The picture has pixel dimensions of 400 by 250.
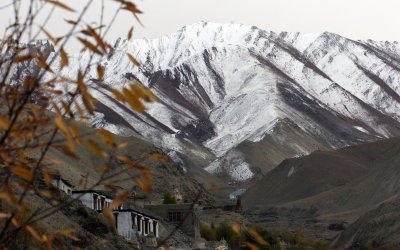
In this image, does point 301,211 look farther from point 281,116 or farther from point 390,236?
point 281,116

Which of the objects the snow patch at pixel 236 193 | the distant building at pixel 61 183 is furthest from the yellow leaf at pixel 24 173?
the snow patch at pixel 236 193

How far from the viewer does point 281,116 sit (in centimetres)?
19562

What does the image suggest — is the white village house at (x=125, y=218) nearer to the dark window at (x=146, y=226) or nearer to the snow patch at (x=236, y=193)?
the dark window at (x=146, y=226)

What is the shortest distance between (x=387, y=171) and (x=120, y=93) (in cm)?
9963

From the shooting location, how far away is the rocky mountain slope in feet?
304

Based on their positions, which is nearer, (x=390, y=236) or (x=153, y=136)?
(x=390, y=236)

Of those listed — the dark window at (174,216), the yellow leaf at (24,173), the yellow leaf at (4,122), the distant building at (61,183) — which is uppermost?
the dark window at (174,216)

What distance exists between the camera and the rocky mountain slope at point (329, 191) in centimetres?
9269

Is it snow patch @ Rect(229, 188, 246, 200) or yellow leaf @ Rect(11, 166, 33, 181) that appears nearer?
yellow leaf @ Rect(11, 166, 33, 181)

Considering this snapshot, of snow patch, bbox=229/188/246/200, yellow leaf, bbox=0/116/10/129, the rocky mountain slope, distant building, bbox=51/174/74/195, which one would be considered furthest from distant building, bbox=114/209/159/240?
snow patch, bbox=229/188/246/200

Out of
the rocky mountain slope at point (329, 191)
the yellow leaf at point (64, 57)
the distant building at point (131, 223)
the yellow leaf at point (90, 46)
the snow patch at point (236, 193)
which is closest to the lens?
the yellow leaf at point (90, 46)

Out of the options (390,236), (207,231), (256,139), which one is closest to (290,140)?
(256,139)

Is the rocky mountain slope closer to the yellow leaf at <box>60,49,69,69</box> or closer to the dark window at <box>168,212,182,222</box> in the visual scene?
the dark window at <box>168,212,182,222</box>

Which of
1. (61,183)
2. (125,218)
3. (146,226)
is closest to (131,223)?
(125,218)
